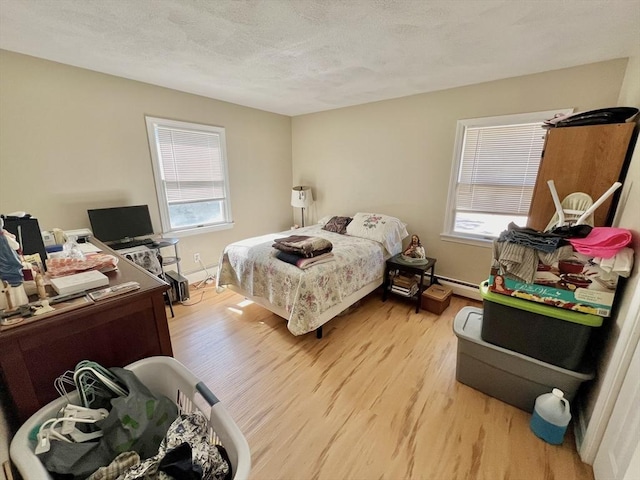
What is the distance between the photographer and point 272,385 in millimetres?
1848

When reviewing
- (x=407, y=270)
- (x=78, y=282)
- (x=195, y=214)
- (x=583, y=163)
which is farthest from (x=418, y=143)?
(x=78, y=282)

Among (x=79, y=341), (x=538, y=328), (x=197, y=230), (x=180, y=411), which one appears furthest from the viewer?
(x=197, y=230)

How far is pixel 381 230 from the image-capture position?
3.08 metres

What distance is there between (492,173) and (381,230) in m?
1.26

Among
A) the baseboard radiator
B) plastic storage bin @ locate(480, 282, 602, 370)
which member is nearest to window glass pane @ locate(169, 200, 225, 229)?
the baseboard radiator

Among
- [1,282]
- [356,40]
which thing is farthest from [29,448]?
[356,40]

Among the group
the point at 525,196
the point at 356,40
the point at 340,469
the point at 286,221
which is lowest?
the point at 340,469

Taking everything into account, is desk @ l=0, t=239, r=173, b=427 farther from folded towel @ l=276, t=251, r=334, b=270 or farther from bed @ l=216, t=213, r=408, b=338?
folded towel @ l=276, t=251, r=334, b=270

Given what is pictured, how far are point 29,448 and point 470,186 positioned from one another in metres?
3.47

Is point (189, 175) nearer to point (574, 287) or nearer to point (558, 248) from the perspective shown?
point (558, 248)

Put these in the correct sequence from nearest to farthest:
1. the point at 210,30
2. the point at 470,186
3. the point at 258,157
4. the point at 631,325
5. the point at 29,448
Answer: the point at 29,448 → the point at 631,325 → the point at 210,30 → the point at 470,186 → the point at 258,157

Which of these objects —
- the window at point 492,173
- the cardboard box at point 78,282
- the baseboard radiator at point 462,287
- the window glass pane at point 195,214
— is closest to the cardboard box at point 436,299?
the baseboard radiator at point 462,287

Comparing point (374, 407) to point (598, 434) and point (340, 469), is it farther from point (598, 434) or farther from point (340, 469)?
point (598, 434)

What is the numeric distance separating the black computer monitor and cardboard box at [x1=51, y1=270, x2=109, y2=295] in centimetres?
164
